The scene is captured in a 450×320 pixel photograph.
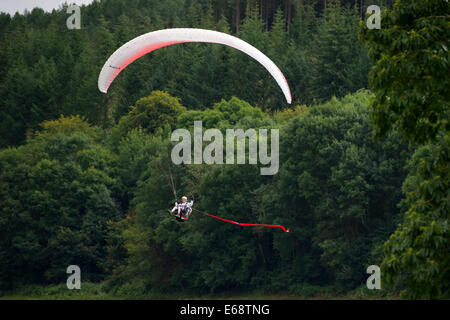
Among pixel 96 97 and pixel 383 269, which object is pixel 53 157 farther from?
pixel 383 269

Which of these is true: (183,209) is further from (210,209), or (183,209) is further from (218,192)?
(210,209)

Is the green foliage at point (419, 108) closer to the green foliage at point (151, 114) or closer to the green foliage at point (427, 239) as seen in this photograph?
the green foliage at point (427, 239)

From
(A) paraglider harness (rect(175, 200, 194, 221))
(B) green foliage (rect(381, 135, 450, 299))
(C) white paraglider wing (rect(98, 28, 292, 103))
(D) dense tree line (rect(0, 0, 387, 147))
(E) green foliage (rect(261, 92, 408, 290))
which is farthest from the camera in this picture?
(D) dense tree line (rect(0, 0, 387, 147))

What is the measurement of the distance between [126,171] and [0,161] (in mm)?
9666

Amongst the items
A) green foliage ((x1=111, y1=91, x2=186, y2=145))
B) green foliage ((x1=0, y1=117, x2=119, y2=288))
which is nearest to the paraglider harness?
green foliage ((x1=0, y1=117, x2=119, y2=288))

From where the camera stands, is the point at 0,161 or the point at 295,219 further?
the point at 0,161

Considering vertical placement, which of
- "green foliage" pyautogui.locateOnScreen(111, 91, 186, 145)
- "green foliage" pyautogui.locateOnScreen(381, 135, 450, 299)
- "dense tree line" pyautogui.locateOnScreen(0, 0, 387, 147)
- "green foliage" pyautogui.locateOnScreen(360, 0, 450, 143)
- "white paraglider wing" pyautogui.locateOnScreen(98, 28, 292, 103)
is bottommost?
"green foliage" pyautogui.locateOnScreen(381, 135, 450, 299)

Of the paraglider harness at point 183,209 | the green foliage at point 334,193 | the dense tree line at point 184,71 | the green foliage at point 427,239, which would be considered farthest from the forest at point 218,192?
the green foliage at point 427,239

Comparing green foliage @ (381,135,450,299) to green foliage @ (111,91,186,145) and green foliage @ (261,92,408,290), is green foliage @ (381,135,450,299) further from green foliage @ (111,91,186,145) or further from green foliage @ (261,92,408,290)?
green foliage @ (111,91,186,145)

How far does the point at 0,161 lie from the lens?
61.9 meters

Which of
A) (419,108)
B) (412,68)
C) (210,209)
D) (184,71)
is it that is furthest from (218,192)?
(412,68)

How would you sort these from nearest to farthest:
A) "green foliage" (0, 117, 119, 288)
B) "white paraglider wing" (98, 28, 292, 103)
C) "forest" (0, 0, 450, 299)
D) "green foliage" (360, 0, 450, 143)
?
"green foliage" (360, 0, 450, 143)
"white paraglider wing" (98, 28, 292, 103)
"forest" (0, 0, 450, 299)
"green foliage" (0, 117, 119, 288)
